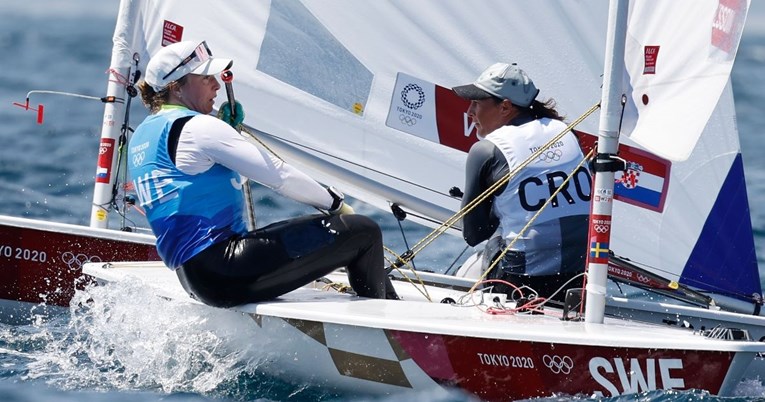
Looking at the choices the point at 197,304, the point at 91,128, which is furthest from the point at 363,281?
the point at 91,128

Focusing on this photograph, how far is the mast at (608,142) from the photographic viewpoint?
11.7 feet

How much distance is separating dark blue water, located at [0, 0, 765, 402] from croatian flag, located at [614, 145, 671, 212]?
1.42 metres

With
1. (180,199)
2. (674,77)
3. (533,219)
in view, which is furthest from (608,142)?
(180,199)

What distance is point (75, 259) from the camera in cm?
512

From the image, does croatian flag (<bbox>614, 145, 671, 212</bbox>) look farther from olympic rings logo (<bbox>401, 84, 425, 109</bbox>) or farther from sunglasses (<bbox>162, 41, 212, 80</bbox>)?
sunglasses (<bbox>162, 41, 212, 80</bbox>)

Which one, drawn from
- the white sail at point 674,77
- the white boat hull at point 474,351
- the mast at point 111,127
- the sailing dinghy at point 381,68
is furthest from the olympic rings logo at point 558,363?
the mast at point 111,127

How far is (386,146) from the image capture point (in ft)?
16.7

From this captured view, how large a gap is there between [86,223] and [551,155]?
4.12 meters

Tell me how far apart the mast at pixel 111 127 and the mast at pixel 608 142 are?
2.26 meters

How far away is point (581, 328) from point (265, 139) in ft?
6.25

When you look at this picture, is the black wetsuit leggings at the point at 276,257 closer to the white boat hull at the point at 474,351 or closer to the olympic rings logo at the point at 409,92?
the white boat hull at the point at 474,351

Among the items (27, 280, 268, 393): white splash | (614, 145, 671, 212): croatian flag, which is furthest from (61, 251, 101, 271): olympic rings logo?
(614, 145, 671, 212): croatian flag

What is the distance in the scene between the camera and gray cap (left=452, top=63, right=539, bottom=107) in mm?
4203

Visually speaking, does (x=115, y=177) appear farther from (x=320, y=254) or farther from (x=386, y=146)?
(x=320, y=254)
